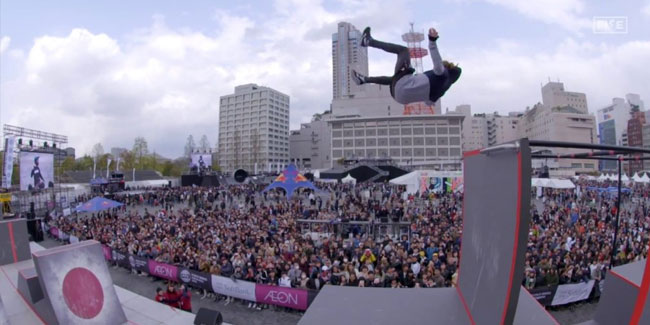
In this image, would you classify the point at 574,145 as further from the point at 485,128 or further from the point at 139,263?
the point at 485,128

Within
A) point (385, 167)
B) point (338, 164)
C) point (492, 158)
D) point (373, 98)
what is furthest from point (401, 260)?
point (373, 98)

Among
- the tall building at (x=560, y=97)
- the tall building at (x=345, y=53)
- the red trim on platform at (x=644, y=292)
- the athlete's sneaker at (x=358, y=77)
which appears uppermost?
the tall building at (x=345, y=53)

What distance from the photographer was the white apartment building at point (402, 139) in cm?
7981

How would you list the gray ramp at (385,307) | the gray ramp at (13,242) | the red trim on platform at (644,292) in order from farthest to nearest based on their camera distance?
the gray ramp at (13,242), the gray ramp at (385,307), the red trim on platform at (644,292)

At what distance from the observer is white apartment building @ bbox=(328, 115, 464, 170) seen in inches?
3142

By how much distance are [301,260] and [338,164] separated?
70.8m

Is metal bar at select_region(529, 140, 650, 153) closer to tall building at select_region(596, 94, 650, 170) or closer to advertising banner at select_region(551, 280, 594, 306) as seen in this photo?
advertising banner at select_region(551, 280, 594, 306)

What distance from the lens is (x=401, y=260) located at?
33.9ft

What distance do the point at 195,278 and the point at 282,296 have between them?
3.45 metres

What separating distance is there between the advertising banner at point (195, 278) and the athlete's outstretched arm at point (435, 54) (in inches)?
376

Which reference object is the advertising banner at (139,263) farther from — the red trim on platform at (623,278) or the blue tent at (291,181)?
the red trim on platform at (623,278)

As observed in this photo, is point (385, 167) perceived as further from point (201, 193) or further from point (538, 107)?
point (538, 107)

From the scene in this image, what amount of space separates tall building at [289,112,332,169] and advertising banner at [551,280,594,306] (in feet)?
332

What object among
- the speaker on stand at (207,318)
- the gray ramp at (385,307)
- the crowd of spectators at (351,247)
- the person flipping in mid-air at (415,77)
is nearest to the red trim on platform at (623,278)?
the gray ramp at (385,307)
